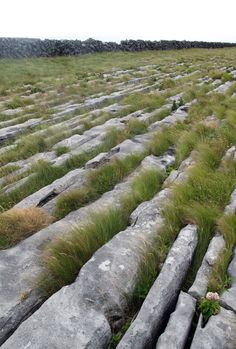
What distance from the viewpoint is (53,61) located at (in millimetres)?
A: 23766

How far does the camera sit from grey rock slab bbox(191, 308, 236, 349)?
9.29 ft

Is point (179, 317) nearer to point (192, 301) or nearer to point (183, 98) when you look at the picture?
point (192, 301)

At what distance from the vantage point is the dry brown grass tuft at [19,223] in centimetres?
440

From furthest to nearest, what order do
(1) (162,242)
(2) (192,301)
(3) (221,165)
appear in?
(3) (221,165), (1) (162,242), (2) (192,301)

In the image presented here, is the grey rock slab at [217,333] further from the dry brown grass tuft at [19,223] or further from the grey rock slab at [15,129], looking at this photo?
the grey rock slab at [15,129]

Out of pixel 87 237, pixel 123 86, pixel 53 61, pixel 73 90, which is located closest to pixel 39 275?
pixel 87 237

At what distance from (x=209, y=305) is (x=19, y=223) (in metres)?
2.45

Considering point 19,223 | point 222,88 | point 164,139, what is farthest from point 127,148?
point 222,88

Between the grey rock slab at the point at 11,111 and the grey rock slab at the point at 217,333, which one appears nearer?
the grey rock slab at the point at 217,333

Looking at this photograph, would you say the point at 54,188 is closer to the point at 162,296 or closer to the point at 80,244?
the point at 80,244

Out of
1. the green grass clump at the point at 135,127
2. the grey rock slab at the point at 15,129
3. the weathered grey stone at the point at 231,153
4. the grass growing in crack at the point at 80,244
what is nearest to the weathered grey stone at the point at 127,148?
the green grass clump at the point at 135,127

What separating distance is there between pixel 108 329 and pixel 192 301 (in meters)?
0.74

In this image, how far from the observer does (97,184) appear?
228 inches

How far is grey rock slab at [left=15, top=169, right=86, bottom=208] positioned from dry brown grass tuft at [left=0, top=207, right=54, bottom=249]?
359mm
